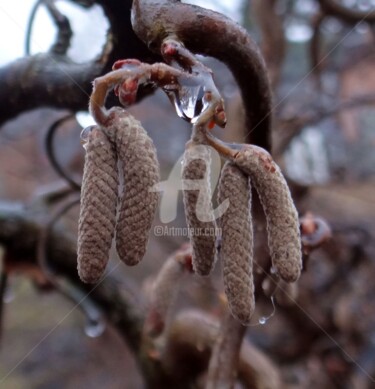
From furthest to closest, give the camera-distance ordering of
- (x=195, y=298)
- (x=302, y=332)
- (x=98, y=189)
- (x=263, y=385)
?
1. (x=195, y=298)
2. (x=302, y=332)
3. (x=263, y=385)
4. (x=98, y=189)

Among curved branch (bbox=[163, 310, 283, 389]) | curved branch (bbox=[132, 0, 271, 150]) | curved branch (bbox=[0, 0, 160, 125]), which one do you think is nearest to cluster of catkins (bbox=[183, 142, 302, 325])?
curved branch (bbox=[132, 0, 271, 150])

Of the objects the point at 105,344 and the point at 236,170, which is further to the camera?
the point at 105,344

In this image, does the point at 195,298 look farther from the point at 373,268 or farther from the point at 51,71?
the point at 51,71

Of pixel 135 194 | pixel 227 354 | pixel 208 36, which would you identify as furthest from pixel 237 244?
pixel 227 354

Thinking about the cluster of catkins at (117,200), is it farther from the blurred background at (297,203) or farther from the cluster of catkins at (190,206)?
the blurred background at (297,203)

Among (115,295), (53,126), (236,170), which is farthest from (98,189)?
(115,295)

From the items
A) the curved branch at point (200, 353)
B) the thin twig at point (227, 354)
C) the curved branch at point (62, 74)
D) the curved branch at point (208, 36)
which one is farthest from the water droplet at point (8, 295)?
the curved branch at point (208, 36)

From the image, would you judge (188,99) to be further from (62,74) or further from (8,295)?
(8,295)
